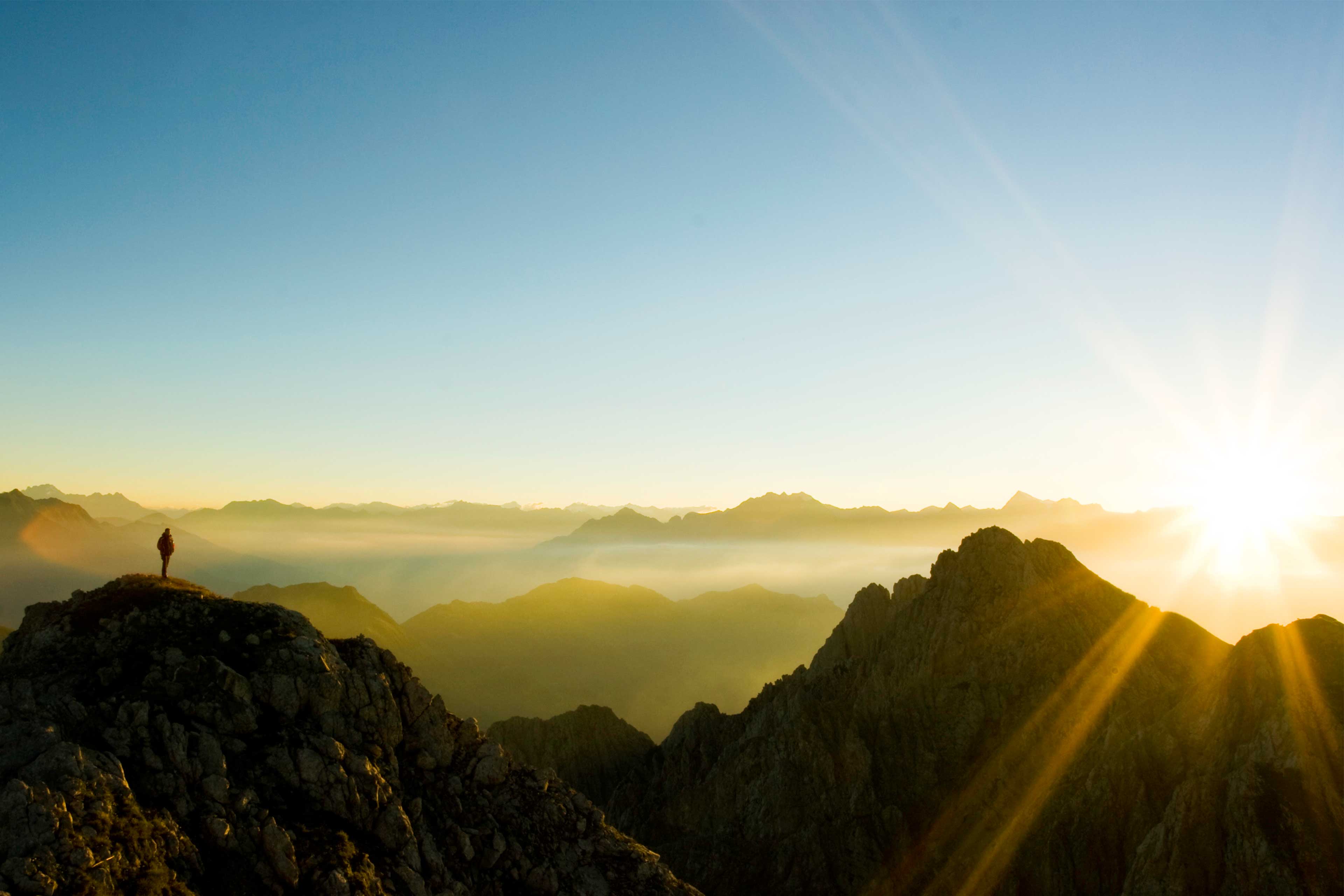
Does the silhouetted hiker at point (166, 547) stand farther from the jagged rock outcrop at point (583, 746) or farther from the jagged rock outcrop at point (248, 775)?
the jagged rock outcrop at point (583, 746)

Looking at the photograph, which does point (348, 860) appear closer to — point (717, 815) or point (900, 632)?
point (717, 815)

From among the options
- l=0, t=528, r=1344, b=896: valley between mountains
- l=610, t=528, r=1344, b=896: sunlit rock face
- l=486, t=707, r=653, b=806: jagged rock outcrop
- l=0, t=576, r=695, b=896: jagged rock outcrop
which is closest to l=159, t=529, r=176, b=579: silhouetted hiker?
l=0, t=576, r=695, b=896: jagged rock outcrop

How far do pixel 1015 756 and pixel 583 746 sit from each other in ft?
193

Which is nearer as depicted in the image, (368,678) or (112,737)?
(112,737)

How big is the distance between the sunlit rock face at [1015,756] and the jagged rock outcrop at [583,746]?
6.95 meters

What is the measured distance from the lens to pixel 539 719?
109250 mm

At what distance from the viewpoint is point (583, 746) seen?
4149 inches

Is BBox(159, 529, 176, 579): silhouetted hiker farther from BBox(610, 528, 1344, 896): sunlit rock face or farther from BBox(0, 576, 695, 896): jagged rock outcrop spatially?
BBox(610, 528, 1344, 896): sunlit rock face

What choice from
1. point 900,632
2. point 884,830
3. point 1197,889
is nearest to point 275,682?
point 1197,889

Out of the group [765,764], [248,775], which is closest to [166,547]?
[248,775]

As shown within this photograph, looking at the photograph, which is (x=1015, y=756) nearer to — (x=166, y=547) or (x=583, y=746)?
(x=583, y=746)

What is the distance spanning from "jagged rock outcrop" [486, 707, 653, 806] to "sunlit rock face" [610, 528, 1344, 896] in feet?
22.8

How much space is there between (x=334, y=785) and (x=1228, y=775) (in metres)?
A: 53.9

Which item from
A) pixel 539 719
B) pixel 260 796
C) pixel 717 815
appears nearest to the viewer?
pixel 260 796
